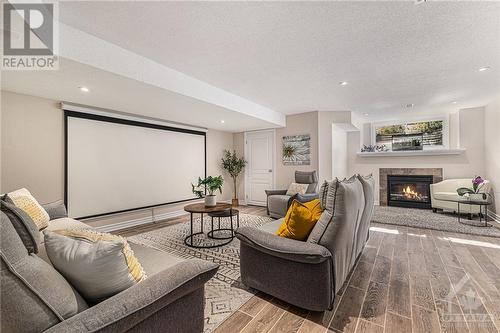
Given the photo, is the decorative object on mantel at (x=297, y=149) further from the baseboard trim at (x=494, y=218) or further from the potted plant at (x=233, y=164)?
the baseboard trim at (x=494, y=218)

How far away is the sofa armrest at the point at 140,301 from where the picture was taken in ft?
2.59

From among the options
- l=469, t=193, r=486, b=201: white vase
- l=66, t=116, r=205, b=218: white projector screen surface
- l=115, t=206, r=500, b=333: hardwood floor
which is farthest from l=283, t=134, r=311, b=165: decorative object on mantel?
l=469, t=193, r=486, b=201: white vase

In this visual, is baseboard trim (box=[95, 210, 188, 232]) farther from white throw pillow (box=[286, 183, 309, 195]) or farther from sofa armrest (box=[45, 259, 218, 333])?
sofa armrest (box=[45, 259, 218, 333])

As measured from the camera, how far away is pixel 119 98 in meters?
3.17

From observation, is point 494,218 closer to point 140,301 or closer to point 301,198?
point 301,198

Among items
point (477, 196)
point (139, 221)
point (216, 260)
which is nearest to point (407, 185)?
point (477, 196)

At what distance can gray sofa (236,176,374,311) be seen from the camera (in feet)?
5.29

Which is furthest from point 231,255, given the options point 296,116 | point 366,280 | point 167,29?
point 296,116

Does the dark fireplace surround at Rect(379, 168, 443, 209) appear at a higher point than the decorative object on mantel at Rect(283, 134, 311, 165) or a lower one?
lower

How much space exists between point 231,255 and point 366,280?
1.53m

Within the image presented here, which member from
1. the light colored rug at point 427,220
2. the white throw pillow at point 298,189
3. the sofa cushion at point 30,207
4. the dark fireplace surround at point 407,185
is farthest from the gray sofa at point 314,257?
the dark fireplace surround at point 407,185

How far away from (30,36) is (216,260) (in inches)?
110

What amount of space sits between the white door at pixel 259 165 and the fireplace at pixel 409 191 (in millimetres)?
3295

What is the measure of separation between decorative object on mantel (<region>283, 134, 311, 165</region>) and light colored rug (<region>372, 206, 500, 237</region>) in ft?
6.51
